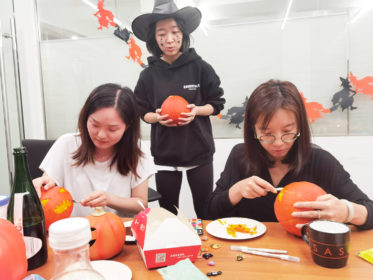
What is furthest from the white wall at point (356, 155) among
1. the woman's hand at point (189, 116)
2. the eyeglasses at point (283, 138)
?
the eyeglasses at point (283, 138)

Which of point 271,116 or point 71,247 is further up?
point 271,116

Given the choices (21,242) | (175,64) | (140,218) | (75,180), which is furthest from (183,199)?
(21,242)

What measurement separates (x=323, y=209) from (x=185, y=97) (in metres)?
1.24

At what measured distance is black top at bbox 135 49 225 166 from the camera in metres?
1.93

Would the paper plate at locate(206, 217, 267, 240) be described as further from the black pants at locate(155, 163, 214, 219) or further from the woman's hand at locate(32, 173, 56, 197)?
the black pants at locate(155, 163, 214, 219)

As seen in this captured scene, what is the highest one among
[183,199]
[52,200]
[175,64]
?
[175,64]

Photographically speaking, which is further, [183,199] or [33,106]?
[33,106]

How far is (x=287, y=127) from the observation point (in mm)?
1148

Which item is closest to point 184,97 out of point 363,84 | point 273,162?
point 273,162

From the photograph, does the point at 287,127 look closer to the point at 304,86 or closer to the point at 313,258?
the point at 313,258

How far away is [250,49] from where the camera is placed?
2920 millimetres

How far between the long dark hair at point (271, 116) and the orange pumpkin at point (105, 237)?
68 cm

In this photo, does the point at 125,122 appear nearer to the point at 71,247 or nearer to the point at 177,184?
the point at 177,184

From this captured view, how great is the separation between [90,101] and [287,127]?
847 millimetres
